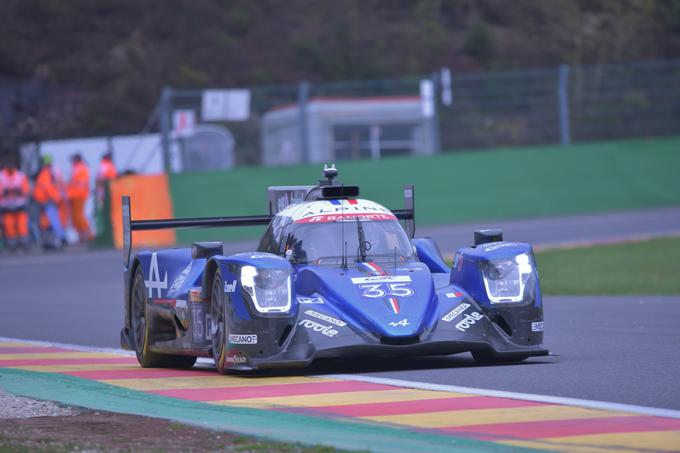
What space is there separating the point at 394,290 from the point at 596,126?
22315 millimetres

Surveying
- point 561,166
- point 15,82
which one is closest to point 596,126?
point 561,166

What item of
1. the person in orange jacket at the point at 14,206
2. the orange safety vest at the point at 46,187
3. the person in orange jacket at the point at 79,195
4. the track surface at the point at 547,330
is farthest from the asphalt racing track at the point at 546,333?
the orange safety vest at the point at 46,187

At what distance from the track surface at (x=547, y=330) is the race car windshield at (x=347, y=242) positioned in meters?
0.79

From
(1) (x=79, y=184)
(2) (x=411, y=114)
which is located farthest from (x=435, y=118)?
(1) (x=79, y=184)

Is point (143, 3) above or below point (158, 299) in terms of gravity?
above

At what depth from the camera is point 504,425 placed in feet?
21.4

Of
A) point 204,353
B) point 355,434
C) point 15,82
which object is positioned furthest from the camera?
point 15,82

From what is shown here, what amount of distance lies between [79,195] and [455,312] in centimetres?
2095

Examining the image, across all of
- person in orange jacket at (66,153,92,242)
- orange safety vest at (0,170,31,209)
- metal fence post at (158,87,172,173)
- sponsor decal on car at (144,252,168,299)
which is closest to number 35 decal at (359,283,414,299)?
sponsor decal on car at (144,252,168,299)

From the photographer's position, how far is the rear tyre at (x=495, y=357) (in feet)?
30.2

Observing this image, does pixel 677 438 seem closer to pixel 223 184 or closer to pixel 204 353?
pixel 204 353

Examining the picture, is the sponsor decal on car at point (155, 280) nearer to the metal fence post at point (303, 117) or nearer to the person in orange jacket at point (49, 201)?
the metal fence post at point (303, 117)

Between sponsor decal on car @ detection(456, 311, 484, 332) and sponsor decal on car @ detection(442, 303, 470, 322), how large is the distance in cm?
5

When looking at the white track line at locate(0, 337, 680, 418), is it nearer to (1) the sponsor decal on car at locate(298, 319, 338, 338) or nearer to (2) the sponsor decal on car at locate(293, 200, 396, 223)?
(1) the sponsor decal on car at locate(298, 319, 338, 338)
